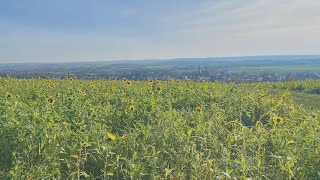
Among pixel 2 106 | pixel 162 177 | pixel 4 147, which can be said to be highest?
pixel 2 106

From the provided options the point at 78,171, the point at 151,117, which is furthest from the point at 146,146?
the point at 151,117

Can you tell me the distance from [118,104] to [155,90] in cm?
140

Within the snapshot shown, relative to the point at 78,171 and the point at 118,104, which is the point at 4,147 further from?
the point at 118,104

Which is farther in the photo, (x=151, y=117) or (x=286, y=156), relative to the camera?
(x=151, y=117)

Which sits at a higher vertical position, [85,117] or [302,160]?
[85,117]

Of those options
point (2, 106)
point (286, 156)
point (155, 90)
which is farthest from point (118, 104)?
point (286, 156)

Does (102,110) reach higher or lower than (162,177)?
higher

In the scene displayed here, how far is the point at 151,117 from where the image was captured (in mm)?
4777

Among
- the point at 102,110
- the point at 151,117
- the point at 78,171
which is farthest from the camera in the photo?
the point at 102,110

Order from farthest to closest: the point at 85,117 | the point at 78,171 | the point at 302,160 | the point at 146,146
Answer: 1. the point at 85,117
2. the point at 146,146
3. the point at 302,160
4. the point at 78,171

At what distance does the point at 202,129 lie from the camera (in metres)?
4.08

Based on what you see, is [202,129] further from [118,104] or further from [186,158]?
[118,104]

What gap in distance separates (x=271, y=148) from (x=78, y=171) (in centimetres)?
208

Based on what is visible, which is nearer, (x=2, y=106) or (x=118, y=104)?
(x=2, y=106)
